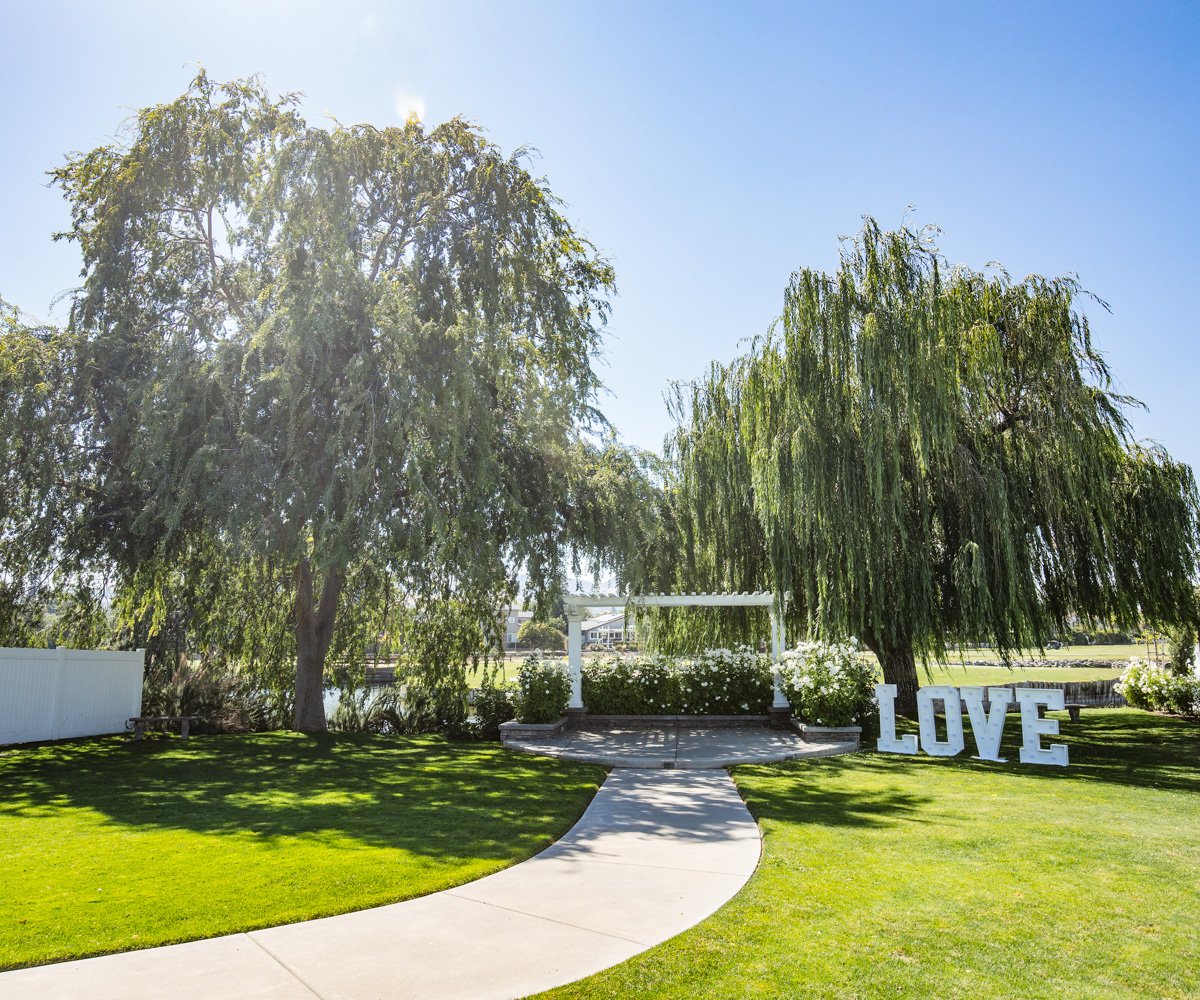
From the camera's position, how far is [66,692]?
12453 millimetres

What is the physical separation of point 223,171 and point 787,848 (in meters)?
12.3

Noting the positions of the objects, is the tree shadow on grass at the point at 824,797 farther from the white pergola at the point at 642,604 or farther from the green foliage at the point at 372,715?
the green foliage at the point at 372,715

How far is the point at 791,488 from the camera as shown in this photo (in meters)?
12.9

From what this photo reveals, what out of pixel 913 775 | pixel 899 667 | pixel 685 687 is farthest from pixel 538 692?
pixel 899 667

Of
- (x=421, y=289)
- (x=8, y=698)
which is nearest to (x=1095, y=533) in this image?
(x=421, y=289)

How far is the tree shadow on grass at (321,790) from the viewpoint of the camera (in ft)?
20.5

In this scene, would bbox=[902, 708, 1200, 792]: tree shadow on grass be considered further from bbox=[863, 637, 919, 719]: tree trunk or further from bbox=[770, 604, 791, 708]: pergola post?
bbox=[770, 604, 791, 708]: pergola post

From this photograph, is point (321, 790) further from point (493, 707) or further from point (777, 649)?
point (777, 649)

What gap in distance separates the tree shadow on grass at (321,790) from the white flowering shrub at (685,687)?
10.1 ft

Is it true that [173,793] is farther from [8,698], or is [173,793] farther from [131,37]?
[131,37]

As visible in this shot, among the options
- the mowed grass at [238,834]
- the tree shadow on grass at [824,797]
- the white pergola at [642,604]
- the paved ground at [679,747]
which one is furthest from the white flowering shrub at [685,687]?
the tree shadow on grass at [824,797]

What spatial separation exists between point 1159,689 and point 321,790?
1758cm

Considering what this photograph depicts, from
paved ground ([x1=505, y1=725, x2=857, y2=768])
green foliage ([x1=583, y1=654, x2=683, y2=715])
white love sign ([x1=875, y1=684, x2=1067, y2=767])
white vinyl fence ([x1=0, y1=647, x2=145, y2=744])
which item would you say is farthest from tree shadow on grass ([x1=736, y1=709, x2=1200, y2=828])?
white vinyl fence ([x1=0, y1=647, x2=145, y2=744])

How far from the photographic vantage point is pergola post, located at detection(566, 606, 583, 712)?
46.0 ft
